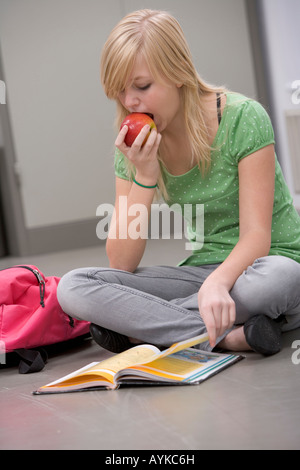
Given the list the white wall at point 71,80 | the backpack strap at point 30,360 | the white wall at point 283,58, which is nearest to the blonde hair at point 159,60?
the backpack strap at point 30,360

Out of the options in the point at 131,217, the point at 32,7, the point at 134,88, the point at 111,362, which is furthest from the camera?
the point at 32,7

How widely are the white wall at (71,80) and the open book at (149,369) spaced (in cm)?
367

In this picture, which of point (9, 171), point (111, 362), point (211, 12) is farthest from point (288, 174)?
point (111, 362)

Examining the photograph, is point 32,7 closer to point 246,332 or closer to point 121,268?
point 121,268

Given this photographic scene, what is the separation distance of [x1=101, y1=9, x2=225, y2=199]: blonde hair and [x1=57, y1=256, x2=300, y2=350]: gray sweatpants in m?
0.34

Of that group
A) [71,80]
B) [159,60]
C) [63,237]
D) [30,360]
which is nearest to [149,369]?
[30,360]

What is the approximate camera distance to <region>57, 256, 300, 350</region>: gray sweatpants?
Result: 158 cm

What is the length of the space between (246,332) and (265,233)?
24 centimetres

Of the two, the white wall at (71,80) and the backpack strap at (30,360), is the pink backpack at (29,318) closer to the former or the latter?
the backpack strap at (30,360)

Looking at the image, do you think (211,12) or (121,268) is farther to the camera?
(211,12)

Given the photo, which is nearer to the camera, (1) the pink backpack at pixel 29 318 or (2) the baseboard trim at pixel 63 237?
(1) the pink backpack at pixel 29 318

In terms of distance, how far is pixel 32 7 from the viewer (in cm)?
497

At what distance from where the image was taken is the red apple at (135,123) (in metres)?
1.69
